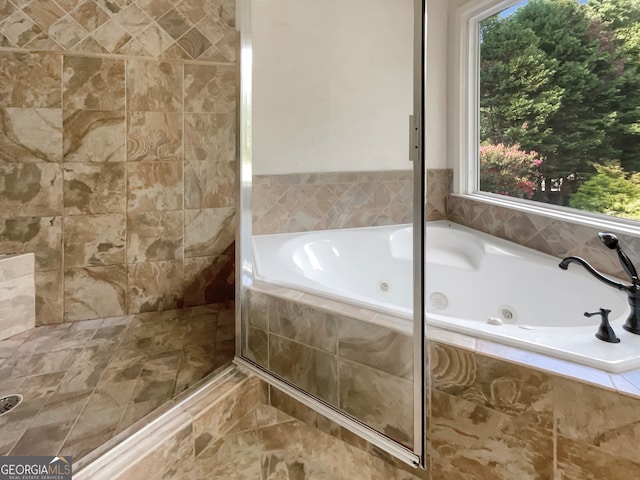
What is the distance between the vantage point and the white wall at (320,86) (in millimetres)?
2064

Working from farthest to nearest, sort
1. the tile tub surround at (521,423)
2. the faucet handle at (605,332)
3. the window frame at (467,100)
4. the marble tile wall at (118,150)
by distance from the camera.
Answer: the window frame at (467,100)
the marble tile wall at (118,150)
the faucet handle at (605,332)
the tile tub surround at (521,423)

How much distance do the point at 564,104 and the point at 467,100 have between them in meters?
0.64

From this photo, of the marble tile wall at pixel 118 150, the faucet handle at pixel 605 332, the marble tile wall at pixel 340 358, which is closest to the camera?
the faucet handle at pixel 605 332

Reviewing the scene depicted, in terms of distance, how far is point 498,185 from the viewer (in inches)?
94.2

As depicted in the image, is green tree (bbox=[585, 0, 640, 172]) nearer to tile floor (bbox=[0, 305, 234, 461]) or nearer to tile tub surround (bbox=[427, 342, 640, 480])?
tile tub surround (bbox=[427, 342, 640, 480])

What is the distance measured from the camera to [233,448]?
1355 mm

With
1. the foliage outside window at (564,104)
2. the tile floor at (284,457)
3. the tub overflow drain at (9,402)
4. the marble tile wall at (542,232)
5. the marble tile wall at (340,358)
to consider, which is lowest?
the tile floor at (284,457)

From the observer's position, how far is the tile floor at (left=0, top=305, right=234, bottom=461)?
3.74 ft

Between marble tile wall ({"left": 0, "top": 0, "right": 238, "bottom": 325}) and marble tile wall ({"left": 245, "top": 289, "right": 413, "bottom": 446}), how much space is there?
2.73 feet

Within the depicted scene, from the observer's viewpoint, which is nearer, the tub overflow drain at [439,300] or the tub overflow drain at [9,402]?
the tub overflow drain at [9,402]

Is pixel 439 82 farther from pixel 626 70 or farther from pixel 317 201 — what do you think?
pixel 317 201

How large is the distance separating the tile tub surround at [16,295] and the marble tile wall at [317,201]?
3.78 feet

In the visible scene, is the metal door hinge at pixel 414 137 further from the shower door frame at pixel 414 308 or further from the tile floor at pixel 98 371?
the tile floor at pixel 98 371

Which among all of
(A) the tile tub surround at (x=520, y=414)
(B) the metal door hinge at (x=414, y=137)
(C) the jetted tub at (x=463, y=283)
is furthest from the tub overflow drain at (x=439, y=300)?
(B) the metal door hinge at (x=414, y=137)
